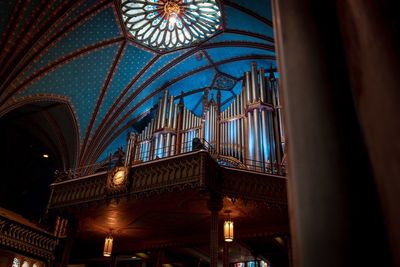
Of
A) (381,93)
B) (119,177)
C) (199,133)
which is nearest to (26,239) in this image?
(119,177)

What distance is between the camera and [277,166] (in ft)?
38.3

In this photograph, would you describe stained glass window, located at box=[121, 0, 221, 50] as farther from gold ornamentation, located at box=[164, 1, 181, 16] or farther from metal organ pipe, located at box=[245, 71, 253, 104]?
metal organ pipe, located at box=[245, 71, 253, 104]

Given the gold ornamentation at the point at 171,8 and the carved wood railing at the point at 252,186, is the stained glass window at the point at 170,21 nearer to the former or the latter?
the gold ornamentation at the point at 171,8

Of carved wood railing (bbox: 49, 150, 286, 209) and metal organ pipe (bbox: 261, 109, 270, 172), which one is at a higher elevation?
metal organ pipe (bbox: 261, 109, 270, 172)

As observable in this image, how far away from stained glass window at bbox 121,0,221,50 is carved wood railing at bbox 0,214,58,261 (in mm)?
8193

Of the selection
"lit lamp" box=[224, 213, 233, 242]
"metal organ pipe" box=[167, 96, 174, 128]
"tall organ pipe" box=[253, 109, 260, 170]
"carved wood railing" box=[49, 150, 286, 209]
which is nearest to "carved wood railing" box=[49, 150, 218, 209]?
"carved wood railing" box=[49, 150, 286, 209]

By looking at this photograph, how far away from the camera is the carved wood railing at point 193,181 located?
9.04 metres

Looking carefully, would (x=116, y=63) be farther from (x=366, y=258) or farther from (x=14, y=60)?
(x=366, y=258)

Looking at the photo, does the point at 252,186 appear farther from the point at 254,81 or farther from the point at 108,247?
the point at 254,81

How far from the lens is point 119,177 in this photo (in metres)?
10.1

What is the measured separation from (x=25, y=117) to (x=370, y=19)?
59.0ft

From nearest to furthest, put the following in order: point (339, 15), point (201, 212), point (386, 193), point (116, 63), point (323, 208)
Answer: point (386, 193), point (323, 208), point (339, 15), point (201, 212), point (116, 63)

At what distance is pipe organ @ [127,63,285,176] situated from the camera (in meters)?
12.9

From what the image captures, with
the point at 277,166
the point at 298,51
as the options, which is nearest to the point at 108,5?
the point at 277,166
